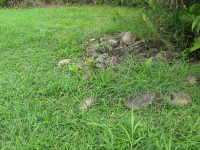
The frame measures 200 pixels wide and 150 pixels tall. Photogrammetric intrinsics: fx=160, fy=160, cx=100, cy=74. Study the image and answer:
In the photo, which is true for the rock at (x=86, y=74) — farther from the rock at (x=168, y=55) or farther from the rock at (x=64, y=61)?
the rock at (x=168, y=55)

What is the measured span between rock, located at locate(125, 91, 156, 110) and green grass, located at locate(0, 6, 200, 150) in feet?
0.23

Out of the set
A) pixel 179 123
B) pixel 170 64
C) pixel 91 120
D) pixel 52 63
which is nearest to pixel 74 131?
pixel 91 120

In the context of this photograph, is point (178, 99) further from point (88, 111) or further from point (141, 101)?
point (88, 111)

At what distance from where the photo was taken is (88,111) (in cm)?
197

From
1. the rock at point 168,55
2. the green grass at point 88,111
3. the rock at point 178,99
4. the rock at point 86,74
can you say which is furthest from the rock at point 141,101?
the rock at point 168,55

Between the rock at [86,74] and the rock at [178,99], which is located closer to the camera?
the rock at [178,99]

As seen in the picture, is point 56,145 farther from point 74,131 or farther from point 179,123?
point 179,123

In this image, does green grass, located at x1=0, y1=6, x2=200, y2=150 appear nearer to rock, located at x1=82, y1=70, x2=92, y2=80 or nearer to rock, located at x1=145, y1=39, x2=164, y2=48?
rock, located at x1=82, y1=70, x2=92, y2=80

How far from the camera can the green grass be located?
5.18ft

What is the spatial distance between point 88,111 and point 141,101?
0.68 m

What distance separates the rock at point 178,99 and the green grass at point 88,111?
6cm

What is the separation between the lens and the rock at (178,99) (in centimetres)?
198

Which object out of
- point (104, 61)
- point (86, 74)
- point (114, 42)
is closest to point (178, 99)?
point (104, 61)

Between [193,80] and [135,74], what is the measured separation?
79cm
